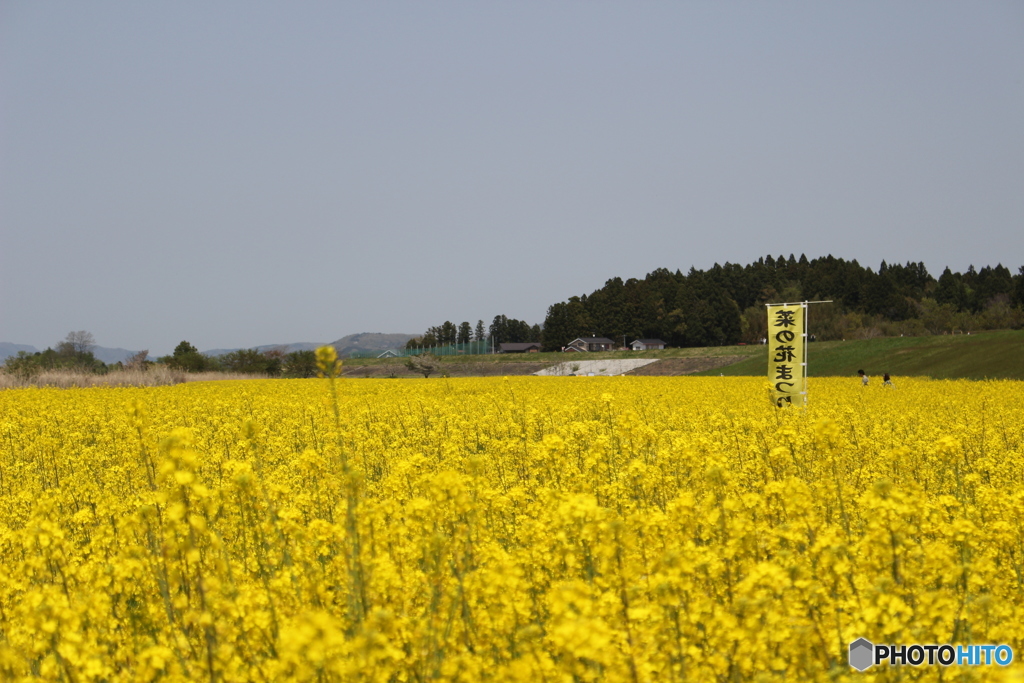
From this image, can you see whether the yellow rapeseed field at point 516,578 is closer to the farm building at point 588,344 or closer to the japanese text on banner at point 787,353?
the japanese text on banner at point 787,353

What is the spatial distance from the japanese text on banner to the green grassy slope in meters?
21.2

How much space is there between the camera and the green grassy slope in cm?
3089

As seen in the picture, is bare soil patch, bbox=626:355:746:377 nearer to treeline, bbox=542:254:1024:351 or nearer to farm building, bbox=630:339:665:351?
treeline, bbox=542:254:1024:351

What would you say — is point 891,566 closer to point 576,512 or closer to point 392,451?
point 576,512

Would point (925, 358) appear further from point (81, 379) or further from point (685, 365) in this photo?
point (81, 379)

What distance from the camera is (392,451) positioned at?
956 cm

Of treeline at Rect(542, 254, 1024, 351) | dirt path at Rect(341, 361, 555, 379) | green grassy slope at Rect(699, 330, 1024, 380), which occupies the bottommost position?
dirt path at Rect(341, 361, 555, 379)

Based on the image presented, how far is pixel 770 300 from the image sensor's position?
10406 cm

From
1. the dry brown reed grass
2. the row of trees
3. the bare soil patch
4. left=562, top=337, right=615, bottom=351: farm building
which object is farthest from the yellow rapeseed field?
left=562, top=337, right=615, bottom=351: farm building

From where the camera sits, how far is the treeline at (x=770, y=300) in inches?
3135

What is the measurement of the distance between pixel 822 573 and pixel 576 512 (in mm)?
1276

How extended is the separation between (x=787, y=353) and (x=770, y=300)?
318 ft

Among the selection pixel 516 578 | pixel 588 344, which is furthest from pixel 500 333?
pixel 516 578

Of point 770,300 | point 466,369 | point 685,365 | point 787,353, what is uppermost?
point 770,300
